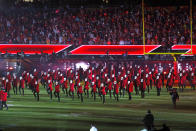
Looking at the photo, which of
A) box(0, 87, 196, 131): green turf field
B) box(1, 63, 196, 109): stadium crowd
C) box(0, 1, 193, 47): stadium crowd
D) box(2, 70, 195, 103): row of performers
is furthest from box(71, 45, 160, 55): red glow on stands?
box(0, 87, 196, 131): green turf field

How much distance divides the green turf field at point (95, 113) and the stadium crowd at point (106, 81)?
1.42 feet

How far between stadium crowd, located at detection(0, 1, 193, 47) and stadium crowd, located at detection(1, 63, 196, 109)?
13.8 feet

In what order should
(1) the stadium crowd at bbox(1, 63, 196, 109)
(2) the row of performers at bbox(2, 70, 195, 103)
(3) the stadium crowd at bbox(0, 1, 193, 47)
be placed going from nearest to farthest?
(2) the row of performers at bbox(2, 70, 195, 103)
(1) the stadium crowd at bbox(1, 63, 196, 109)
(3) the stadium crowd at bbox(0, 1, 193, 47)

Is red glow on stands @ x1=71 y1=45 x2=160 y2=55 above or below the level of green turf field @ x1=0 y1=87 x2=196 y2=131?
above

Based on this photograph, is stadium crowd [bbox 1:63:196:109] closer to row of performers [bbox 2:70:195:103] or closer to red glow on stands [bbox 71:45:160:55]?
row of performers [bbox 2:70:195:103]

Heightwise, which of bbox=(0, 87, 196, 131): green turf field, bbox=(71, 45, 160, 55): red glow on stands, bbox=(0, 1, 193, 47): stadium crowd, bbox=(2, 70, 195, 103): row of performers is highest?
bbox=(0, 1, 193, 47): stadium crowd

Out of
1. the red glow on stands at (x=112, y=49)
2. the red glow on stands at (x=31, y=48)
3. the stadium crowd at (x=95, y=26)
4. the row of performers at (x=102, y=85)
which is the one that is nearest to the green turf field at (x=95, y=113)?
the row of performers at (x=102, y=85)

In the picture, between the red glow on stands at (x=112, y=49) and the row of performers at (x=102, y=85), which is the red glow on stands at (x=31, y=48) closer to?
the red glow on stands at (x=112, y=49)

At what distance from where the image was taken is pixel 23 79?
21.4m

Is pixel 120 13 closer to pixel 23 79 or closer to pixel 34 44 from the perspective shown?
pixel 34 44

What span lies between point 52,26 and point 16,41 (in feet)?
8.73

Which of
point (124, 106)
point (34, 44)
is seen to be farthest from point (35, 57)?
point (124, 106)

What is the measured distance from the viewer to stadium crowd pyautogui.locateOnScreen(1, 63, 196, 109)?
19398 millimetres

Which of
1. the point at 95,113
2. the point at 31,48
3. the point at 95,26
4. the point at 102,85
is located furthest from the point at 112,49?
the point at 95,113
